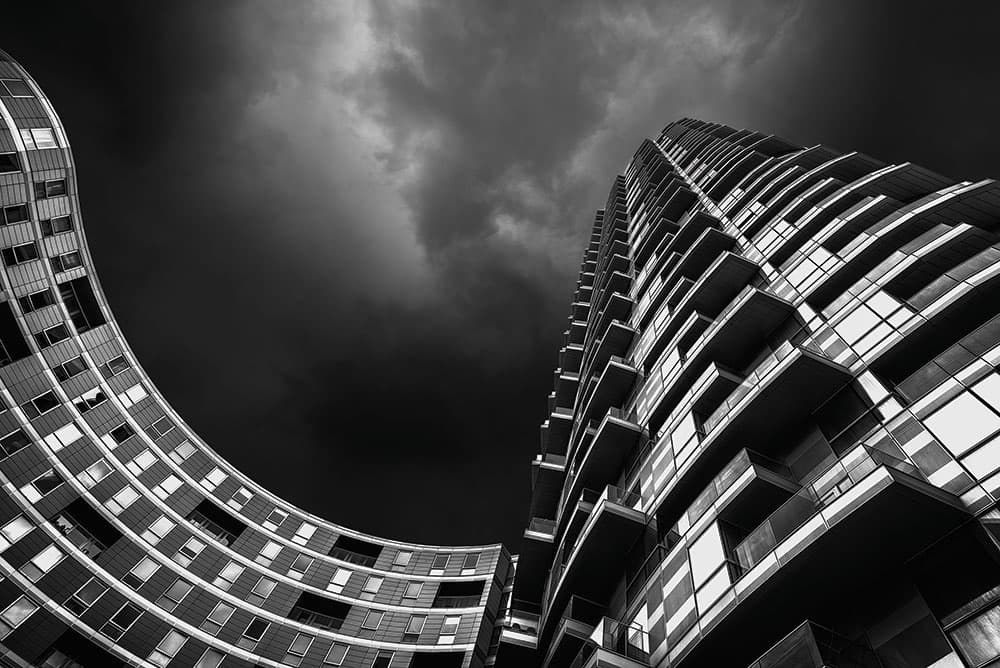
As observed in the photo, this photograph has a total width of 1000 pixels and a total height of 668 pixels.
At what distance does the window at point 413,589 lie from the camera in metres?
40.8

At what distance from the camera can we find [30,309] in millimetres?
34031

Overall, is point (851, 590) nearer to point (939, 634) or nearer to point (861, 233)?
point (939, 634)

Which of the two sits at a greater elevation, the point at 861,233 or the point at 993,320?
the point at 861,233

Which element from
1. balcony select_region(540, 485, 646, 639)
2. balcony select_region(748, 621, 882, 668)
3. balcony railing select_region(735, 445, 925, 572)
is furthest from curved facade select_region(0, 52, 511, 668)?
balcony select_region(748, 621, 882, 668)

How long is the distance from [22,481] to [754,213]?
46947mm

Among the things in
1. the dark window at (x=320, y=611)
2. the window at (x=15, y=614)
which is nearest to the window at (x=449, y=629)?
the dark window at (x=320, y=611)

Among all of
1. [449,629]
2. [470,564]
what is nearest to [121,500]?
[449,629]

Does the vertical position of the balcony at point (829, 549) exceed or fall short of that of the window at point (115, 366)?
it falls short

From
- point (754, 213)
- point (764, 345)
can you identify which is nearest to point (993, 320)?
point (764, 345)

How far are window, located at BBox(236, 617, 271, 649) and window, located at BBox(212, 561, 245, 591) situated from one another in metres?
3.36

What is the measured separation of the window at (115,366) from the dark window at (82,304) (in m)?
2.93

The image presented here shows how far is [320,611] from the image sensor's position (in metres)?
38.2

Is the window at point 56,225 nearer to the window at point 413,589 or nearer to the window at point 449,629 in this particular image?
the window at point 413,589

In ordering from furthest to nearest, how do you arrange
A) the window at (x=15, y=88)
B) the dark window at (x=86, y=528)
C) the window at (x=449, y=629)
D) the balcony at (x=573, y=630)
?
1. the window at (x=449, y=629)
2. the window at (x=15, y=88)
3. the dark window at (x=86, y=528)
4. the balcony at (x=573, y=630)
